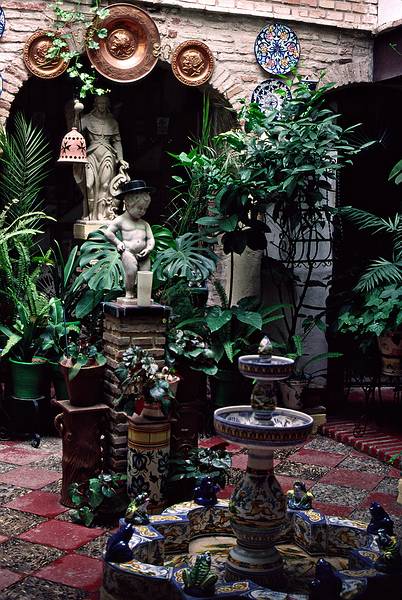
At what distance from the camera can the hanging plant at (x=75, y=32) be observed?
19.0 feet

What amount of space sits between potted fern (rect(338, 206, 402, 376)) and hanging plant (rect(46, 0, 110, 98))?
2.31 m

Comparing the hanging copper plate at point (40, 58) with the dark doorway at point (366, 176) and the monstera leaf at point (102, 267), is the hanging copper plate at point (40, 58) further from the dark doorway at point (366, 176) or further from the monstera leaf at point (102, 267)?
the dark doorway at point (366, 176)

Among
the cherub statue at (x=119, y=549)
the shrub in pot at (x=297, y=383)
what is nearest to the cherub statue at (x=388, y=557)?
the cherub statue at (x=119, y=549)

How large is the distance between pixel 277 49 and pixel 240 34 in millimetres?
347

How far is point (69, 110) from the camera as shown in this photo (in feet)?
21.5

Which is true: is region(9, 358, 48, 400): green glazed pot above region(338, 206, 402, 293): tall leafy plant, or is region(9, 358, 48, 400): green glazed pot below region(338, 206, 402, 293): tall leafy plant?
below

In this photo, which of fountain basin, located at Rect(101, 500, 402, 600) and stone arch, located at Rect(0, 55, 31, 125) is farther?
stone arch, located at Rect(0, 55, 31, 125)

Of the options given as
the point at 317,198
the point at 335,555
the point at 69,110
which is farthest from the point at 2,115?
the point at 335,555

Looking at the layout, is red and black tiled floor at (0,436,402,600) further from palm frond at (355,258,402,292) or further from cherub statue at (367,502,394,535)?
palm frond at (355,258,402,292)

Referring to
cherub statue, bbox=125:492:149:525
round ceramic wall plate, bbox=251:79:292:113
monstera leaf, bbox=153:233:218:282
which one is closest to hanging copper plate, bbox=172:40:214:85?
round ceramic wall plate, bbox=251:79:292:113

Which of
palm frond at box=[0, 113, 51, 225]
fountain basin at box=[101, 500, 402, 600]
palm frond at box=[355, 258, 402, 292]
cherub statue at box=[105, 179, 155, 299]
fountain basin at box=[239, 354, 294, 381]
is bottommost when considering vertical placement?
fountain basin at box=[101, 500, 402, 600]

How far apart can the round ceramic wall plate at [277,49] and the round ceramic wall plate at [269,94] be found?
0.10 metres

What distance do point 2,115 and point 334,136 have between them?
8.05 ft

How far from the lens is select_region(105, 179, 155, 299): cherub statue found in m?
4.55
